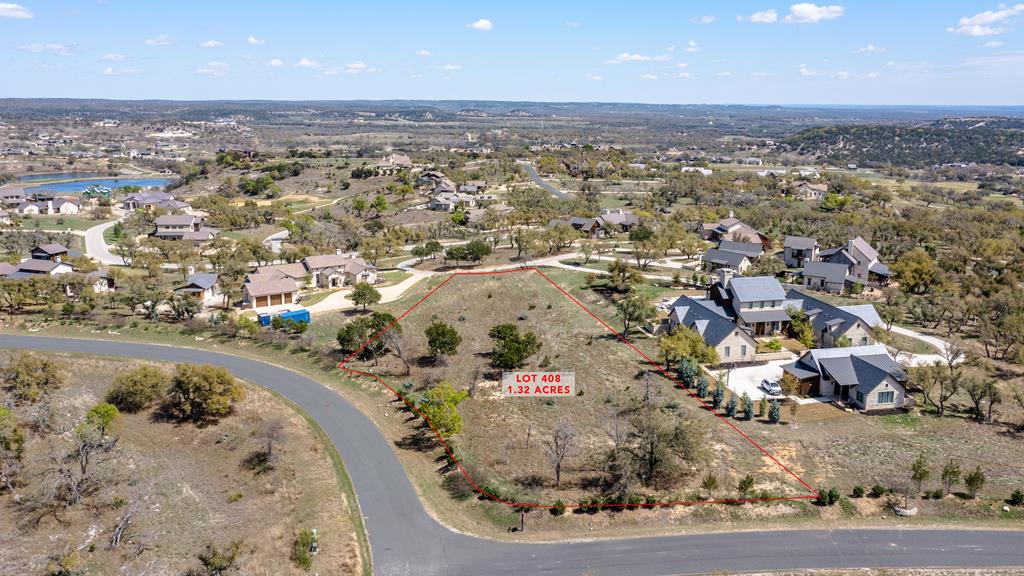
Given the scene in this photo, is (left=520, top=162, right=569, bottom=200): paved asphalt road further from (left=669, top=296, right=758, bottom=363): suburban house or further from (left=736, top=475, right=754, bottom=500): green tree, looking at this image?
(left=736, top=475, right=754, bottom=500): green tree

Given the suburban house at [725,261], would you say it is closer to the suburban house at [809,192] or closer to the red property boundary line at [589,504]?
the red property boundary line at [589,504]

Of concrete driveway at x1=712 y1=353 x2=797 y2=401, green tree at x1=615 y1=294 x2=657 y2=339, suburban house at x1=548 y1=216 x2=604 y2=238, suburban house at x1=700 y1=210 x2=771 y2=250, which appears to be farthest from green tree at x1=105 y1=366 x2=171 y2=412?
suburban house at x1=700 y1=210 x2=771 y2=250

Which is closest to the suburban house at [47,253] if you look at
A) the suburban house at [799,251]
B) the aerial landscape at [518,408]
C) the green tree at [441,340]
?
the aerial landscape at [518,408]

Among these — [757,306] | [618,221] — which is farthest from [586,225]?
[757,306]

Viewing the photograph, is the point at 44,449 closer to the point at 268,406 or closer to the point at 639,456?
the point at 268,406

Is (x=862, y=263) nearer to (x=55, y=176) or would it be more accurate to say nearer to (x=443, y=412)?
(x=443, y=412)

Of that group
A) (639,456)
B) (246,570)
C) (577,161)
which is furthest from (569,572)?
(577,161)

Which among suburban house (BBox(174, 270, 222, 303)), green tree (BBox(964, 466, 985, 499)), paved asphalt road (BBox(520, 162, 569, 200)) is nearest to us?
green tree (BBox(964, 466, 985, 499))
